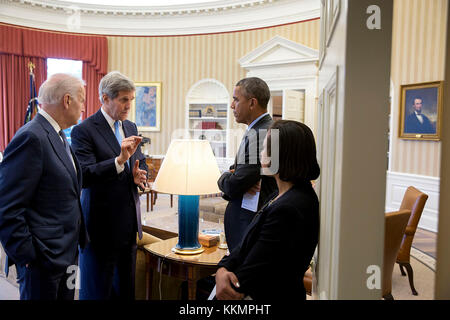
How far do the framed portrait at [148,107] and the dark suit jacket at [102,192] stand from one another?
22.7 ft

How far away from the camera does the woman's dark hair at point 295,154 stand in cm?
115

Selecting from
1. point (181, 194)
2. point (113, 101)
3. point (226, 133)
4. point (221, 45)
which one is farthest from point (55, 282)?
point (221, 45)

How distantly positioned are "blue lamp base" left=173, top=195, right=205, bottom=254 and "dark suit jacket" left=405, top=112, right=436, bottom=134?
4.77 meters

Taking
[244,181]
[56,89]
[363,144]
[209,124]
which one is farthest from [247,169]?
[209,124]

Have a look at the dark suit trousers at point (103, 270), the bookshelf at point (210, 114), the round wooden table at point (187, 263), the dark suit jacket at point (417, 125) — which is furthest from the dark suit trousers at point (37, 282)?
the bookshelf at point (210, 114)

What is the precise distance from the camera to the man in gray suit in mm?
1828

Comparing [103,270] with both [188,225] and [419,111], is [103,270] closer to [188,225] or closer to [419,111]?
[188,225]

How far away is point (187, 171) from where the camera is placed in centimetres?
210

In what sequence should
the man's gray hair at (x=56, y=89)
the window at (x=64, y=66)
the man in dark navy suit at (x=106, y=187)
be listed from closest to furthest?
the man's gray hair at (x=56, y=89) < the man in dark navy suit at (x=106, y=187) < the window at (x=64, y=66)

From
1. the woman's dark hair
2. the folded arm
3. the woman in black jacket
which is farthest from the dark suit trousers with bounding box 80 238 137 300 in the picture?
the woman's dark hair

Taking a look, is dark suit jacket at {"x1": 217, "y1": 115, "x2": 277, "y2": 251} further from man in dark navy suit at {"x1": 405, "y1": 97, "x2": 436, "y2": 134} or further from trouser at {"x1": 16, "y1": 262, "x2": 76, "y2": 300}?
man in dark navy suit at {"x1": 405, "y1": 97, "x2": 436, "y2": 134}

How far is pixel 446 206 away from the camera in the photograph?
1.96 feet

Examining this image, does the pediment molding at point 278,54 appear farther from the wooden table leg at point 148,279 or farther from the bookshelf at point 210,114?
the wooden table leg at point 148,279
